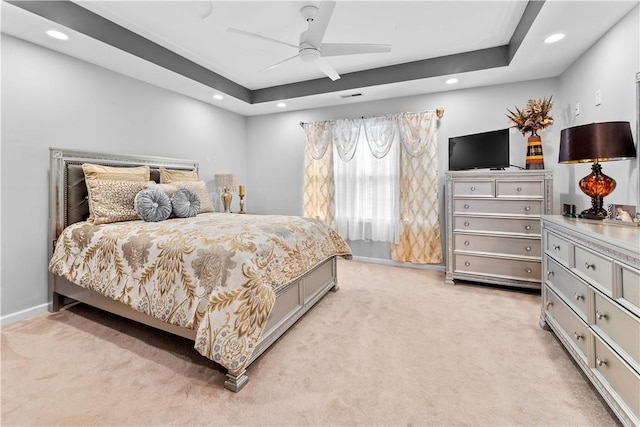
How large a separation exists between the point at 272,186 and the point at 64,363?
365 centimetres

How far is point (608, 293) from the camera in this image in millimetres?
1368

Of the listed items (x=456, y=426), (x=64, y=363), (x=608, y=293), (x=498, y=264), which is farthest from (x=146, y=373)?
(x=498, y=264)

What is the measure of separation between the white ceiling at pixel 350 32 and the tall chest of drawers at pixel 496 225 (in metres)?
1.23

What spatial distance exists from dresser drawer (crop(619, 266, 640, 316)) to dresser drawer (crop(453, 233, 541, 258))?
1.92 metres

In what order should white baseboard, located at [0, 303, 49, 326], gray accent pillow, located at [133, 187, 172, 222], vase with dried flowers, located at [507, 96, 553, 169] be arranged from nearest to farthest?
white baseboard, located at [0, 303, 49, 326] < gray accent pillow, located at [133, 187, 172, 222] < vase with dried flowers, located at [507, 96, 553, 169]

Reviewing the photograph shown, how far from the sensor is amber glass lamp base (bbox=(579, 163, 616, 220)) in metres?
1.91

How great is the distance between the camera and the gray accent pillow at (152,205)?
2.63m

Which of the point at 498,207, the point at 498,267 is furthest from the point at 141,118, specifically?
the point at 498,267

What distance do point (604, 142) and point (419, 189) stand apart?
2241mm

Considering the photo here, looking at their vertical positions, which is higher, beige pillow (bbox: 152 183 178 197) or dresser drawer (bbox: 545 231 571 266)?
beige pillow (bbox: 152 183 178 197)

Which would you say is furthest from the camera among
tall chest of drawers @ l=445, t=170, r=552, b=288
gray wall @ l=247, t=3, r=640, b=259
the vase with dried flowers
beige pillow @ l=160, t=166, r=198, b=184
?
beige pillow @ l=160, t=166, r=198, b=184

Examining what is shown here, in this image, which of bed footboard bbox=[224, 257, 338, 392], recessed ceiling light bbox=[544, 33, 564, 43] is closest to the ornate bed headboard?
bed footboard bbox=[224, 257, 338, 392]

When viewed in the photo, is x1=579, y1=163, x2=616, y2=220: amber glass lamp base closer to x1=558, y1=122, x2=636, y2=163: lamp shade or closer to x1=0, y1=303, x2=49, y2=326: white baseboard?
x1=558, y1=122, x2=636, y2=163: lamp shade

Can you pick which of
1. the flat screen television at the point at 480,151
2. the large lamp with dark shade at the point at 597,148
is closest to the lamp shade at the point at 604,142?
the large lamp with dark shade at the point at 597,148
